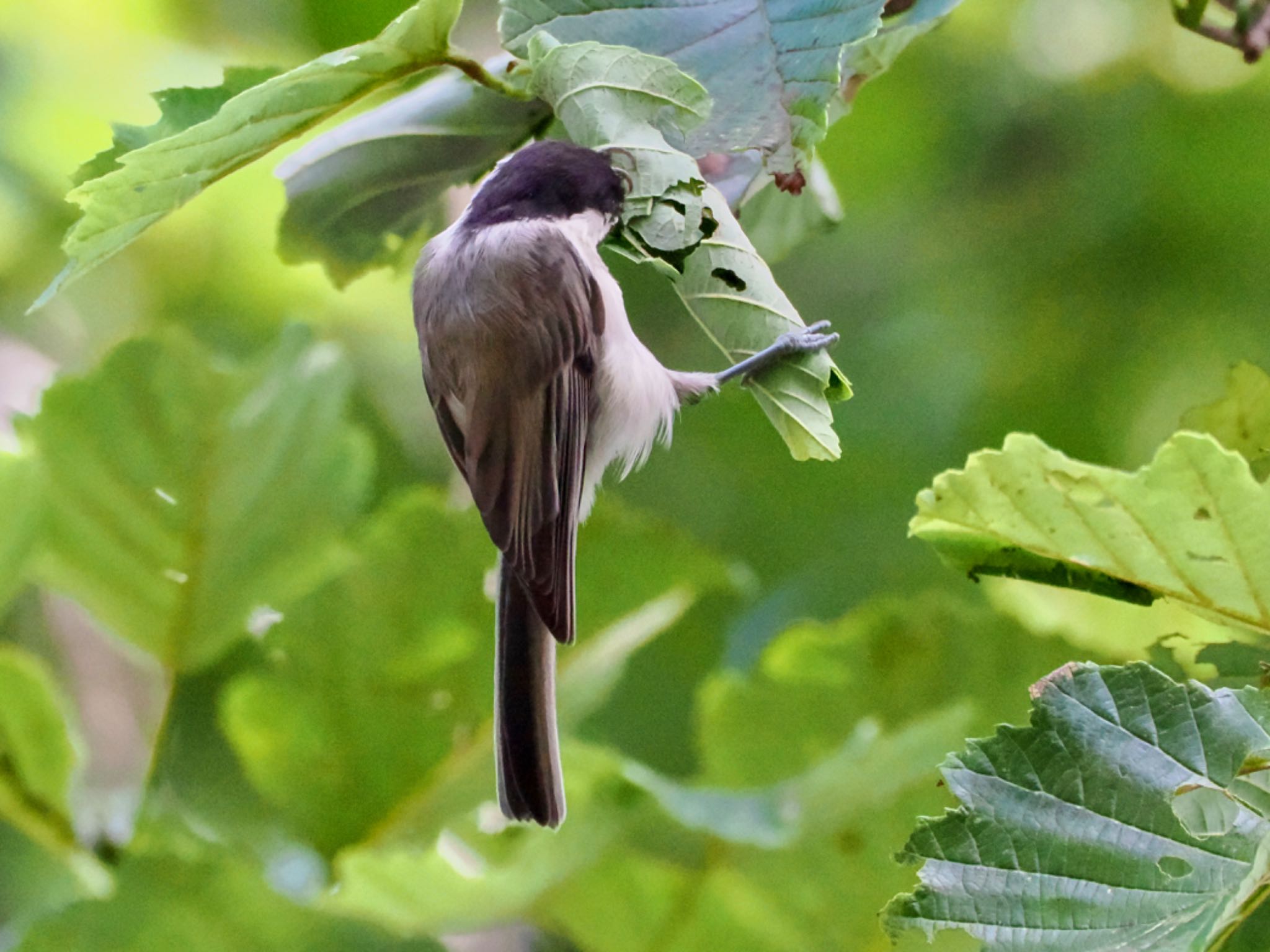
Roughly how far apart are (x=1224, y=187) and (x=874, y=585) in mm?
450

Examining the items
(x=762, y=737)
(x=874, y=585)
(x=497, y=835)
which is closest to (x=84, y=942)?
(x=497, y=835)

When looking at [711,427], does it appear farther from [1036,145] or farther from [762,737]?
[1036,145]

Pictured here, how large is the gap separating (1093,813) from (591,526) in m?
0.29

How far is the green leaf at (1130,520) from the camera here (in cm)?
32

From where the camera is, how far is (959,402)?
0.97 meters

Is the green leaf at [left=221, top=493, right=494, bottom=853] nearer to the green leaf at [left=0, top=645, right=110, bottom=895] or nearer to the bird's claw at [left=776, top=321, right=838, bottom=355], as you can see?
the green leaf at [left=0, top=645, right=110, bottom=895]

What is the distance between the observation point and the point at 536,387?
37 cm

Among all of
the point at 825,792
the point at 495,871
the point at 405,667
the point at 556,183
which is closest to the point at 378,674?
the point at 405,667

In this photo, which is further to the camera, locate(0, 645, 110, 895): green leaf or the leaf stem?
locate(0, 645, 110, 895): green leaf

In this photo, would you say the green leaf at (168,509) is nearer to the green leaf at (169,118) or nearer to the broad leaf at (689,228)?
the green leaf at (169,118)

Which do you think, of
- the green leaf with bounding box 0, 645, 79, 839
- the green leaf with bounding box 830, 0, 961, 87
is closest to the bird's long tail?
the green leaf with bounding box 830, 0, 961, 87

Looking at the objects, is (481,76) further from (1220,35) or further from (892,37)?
(1220,35)

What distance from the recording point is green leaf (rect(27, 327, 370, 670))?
59 centimetres

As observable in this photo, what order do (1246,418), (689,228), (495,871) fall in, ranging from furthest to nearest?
(495,871), (1246,418), (689,228)
